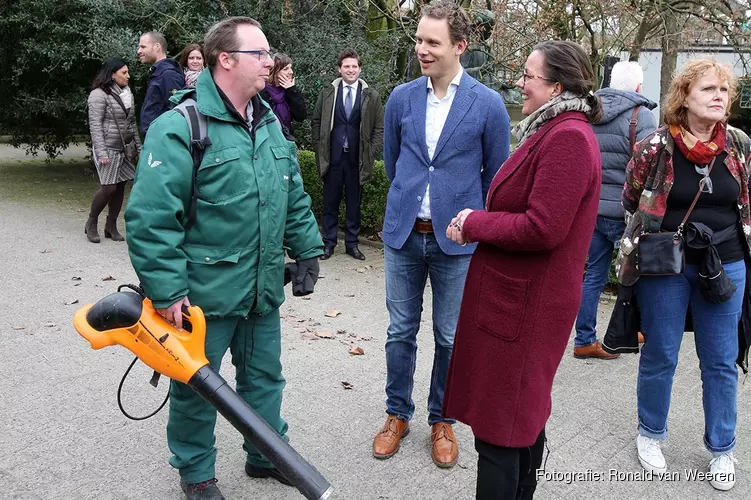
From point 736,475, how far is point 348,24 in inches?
332

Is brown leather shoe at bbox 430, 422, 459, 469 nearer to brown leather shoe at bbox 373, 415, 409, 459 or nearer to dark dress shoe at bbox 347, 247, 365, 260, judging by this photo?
brown leather shoe at bbox 373, 415, 409, 459

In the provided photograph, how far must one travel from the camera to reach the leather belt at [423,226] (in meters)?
3.53

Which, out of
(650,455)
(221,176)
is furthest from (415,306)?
(650,455)

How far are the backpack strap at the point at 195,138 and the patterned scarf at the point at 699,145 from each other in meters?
2.17

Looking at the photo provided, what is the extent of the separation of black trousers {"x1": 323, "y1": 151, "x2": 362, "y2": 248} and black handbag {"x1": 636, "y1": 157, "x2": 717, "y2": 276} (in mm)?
4566

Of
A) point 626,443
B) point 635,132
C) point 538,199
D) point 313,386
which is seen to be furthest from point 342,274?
point 538,199

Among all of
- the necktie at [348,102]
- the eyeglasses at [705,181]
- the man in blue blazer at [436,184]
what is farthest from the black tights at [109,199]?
the eyeglasses at [705,181]

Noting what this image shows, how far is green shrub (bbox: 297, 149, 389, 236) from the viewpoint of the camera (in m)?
8.12

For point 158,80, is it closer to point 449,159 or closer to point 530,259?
point 449,159

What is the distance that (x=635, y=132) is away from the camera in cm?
472

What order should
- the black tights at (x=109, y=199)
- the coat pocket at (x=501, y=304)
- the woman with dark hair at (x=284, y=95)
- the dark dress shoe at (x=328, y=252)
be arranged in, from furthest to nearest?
the black tights at (x=109, y=199)
the dark dress shoe at (x=328, y=252)
the woman with dark hair at (x=284, y=95)
the coat pocket at (x=501, y=304)

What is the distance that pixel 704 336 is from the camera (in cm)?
355

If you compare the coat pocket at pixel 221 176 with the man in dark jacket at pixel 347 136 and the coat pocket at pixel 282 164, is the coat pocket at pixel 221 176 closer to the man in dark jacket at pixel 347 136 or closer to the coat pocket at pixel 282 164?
the coat pocket at pixel 282 164

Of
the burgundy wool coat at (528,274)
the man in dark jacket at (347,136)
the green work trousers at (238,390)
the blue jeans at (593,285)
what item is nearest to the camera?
the burgundy wool coat at (528,274)
